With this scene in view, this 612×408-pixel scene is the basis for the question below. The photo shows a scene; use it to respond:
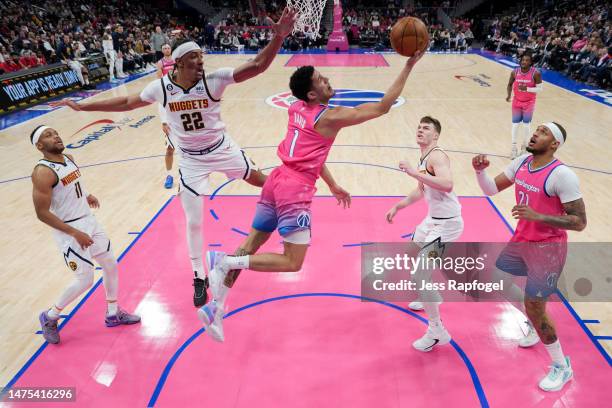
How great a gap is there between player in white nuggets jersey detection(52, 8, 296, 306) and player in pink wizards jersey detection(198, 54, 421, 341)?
53 centimetres

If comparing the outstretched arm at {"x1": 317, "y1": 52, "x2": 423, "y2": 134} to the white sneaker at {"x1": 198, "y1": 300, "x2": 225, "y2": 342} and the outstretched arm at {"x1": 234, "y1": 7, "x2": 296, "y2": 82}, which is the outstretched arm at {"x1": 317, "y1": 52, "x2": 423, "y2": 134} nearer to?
the outstretched arm at {"x1": 234, "y1": 7, "x2": 296, "y2": 82}

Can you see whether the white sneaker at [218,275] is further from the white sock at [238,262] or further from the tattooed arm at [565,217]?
the tattooed arm at [565,217]

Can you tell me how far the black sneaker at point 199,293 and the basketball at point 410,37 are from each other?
9.63 feet

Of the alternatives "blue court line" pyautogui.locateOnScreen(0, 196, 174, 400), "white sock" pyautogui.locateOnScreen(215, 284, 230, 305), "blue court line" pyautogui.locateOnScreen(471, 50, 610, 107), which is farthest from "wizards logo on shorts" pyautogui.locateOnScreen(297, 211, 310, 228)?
"blue court line" pyautogui.locateOnScreen(471, 50, 610, 107)

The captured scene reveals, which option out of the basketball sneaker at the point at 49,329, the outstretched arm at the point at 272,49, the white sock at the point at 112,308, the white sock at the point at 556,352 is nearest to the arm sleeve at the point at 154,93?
the outstretched arm at the point at 272,49

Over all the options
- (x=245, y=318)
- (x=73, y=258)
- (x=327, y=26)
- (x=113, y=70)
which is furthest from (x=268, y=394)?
(x=327, y=26)

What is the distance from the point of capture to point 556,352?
3.60m

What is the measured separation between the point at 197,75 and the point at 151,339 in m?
2.41

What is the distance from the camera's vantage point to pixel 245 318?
15.1 ft

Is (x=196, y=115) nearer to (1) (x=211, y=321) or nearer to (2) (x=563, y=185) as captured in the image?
(1) (x=211, y=321)

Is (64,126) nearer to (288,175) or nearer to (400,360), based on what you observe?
(288,175)

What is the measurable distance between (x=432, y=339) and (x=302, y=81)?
2.38m

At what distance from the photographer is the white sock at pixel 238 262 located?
12.7 ft

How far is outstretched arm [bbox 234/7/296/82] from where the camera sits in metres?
3.84
